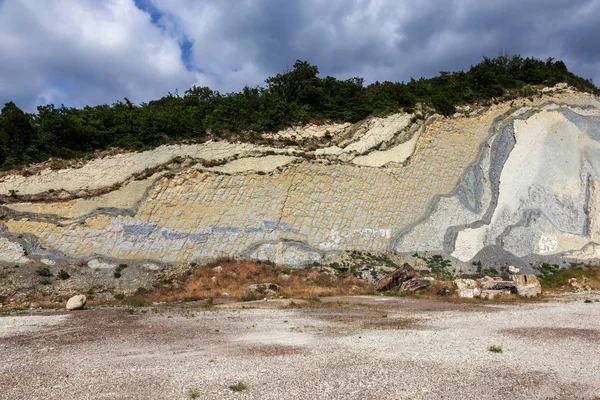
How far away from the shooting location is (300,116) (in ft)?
86.1

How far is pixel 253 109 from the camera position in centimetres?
2714

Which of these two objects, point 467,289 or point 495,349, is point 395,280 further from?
point 495,349

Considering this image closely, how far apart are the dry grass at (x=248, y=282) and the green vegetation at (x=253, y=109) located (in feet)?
29.6

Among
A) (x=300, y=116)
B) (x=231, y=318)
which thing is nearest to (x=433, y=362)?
(x=231, y=318)

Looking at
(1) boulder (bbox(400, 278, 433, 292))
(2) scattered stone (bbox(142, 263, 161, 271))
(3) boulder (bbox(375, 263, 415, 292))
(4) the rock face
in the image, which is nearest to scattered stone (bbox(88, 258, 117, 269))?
(4) the rock face

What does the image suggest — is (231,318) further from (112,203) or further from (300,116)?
(300,116)

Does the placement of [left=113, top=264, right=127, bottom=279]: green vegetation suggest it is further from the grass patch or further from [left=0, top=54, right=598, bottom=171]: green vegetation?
the grass patch

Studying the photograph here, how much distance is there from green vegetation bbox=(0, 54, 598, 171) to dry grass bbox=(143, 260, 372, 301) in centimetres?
903

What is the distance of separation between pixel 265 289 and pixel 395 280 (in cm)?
572

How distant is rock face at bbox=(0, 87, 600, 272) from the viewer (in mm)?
20156

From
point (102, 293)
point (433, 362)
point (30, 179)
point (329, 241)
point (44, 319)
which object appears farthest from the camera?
point (30, 179)

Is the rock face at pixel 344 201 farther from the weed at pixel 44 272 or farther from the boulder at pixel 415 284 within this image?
the boulder at pixel 415 284

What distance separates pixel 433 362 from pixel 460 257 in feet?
50.1

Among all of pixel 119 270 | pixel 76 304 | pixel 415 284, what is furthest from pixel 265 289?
pixel 76 304
